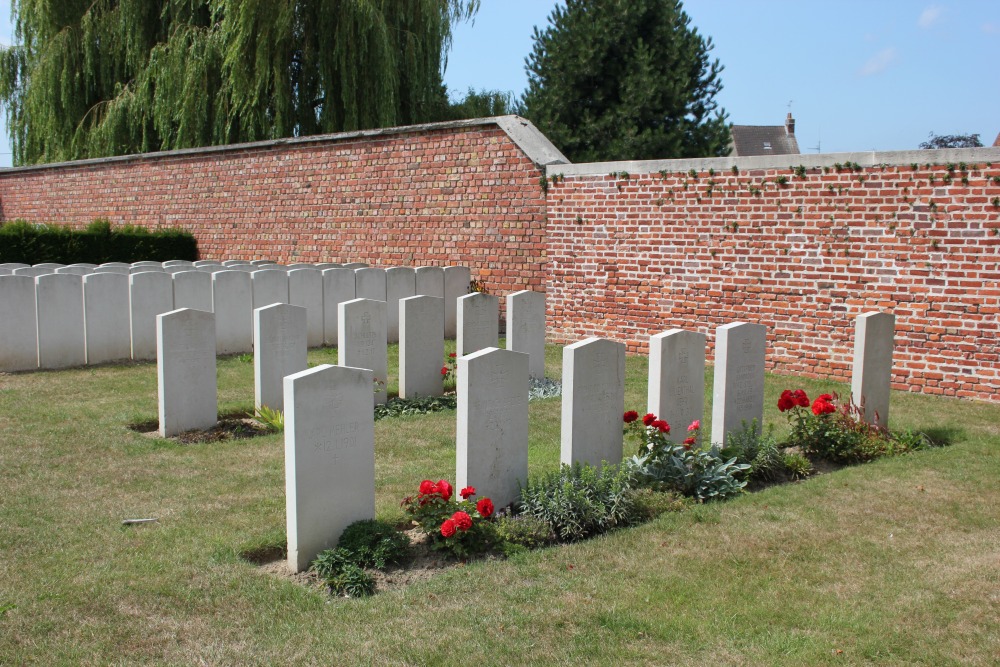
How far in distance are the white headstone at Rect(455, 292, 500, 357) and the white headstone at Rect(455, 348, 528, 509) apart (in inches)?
168

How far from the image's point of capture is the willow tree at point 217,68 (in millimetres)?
19969

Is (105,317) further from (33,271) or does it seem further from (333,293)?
(333,293)

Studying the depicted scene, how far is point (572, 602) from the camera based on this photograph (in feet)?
14.2

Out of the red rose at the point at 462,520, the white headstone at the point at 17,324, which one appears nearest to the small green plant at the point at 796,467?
the red rose at the point at 462,520

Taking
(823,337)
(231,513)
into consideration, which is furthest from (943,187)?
(231,513)

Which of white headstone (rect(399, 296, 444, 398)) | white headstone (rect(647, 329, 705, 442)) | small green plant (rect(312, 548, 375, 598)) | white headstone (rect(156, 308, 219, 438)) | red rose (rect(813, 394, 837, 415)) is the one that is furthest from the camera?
white headstone (rect(399, 296, 444, 398))

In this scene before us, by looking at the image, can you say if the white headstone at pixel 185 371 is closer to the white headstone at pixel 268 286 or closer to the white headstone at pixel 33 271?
the white headstone at pixel 268 286

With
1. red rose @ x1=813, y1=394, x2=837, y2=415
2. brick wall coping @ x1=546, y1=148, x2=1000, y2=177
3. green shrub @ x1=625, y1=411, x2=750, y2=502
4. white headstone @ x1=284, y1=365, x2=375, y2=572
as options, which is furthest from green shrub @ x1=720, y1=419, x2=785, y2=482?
brick wall coping @ x1=546, y1=148, x2=1000, y2=177

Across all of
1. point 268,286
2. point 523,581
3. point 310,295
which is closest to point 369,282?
point 310,295

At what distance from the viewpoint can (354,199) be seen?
16.5m

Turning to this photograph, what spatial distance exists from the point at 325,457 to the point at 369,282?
8.70m

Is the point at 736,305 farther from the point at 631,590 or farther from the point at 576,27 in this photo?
the point at 576,27

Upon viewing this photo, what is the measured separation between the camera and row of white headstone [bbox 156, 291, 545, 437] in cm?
785

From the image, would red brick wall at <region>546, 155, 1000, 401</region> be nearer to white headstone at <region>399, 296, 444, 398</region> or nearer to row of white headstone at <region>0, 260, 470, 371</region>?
row of white headstone at <region>0, 260, 470, 371</region>
